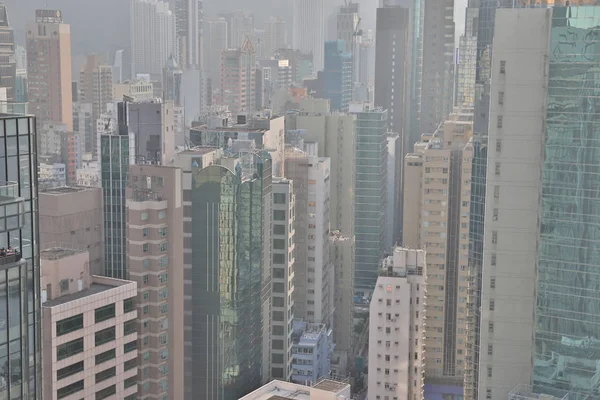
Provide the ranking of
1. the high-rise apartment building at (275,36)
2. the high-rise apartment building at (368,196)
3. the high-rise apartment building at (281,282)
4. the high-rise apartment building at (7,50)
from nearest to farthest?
the high-rise apartment building at (281,282) → the high-rise apartment building at (7,50) → the high-rise apartment building at (368,196) → the high-rise apartment building at (275,36)

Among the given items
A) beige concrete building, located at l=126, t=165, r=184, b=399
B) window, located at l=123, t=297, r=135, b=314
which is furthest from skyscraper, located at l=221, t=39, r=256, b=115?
window, located at l=123, t=297, r=135, b=314

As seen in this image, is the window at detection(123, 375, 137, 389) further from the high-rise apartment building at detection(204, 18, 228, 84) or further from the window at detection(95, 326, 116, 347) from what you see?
the high-rise apartment building at detection(204, 18, 228, 84)

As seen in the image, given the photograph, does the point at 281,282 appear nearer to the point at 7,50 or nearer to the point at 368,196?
the point at 368,196

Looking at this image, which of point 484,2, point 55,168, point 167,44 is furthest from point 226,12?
point 484,2

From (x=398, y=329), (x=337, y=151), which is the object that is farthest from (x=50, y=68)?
(x=398, y=329)

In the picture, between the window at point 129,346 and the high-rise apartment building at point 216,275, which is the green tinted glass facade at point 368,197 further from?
the window at point 129,346

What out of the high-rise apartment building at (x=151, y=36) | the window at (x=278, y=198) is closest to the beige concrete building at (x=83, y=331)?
the window at (x=278, y=198)
